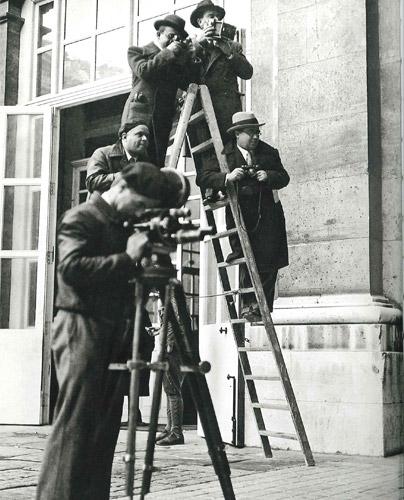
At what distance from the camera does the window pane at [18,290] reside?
696 centimetres

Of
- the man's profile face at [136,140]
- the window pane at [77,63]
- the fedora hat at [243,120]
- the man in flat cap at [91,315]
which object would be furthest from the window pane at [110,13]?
the man in flat cap at [91,315]

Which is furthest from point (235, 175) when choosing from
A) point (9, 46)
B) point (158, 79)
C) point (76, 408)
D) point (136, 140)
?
point (9, 46)

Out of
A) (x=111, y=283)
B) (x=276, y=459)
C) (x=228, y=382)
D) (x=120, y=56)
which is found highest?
(x=120, y=56)

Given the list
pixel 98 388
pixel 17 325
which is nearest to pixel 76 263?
pixel 98 388

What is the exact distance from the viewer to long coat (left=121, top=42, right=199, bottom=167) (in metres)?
4.02

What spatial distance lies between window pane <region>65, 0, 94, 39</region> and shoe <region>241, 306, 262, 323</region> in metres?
2.40

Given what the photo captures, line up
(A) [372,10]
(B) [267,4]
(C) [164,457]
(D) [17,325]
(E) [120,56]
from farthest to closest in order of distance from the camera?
(D) [17,325] → (E) [120,56] → (B) [267,4] → (A) [372,10] → (C) [164,457]

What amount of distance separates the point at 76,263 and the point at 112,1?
3504 mm

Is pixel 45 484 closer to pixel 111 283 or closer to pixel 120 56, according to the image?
pixel 111 283

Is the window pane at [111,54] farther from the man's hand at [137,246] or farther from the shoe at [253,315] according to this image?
the man's hand at [137,246]

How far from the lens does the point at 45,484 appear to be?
2.86m

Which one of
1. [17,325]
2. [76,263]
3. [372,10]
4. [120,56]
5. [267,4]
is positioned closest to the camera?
[76,263]

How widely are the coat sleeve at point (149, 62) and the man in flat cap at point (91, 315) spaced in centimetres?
120

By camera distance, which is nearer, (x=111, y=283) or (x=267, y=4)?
(x=111, y=283)
